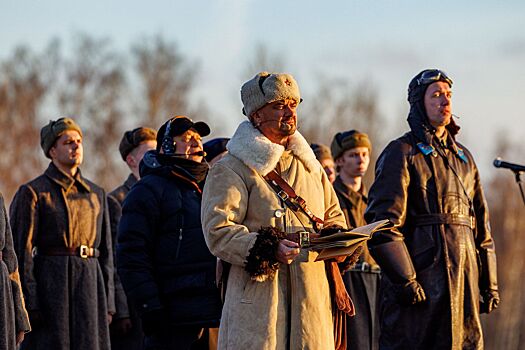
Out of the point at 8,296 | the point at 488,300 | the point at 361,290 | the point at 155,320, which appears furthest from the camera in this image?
the point at 361,290

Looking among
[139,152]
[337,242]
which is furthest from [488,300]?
[139,152]

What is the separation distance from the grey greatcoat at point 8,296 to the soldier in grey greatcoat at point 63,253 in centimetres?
173

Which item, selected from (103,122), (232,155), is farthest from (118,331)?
(103,122)

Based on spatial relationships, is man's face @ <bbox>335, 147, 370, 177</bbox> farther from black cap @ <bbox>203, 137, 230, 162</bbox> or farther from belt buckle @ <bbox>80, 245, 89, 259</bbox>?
belt buckle @ <bbox>80, 245, 89, 259</bbox>

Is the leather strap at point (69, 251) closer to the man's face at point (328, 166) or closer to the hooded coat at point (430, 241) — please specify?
the man's face at point (328, 166)

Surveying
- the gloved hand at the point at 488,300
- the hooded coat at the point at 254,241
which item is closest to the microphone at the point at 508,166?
the gloved hand at the point at 488,300

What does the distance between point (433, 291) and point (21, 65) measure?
3861 cm

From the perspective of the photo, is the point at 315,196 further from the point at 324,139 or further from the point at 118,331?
the point at 324,139

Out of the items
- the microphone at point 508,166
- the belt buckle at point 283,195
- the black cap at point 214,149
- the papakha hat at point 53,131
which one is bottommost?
the belt buckle at point 283,195

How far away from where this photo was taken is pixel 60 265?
1127cm

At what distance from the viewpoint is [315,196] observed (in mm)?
8109

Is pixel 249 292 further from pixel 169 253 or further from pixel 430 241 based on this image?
pixel 430 241

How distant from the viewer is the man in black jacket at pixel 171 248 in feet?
31.3

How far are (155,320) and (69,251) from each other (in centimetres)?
211
